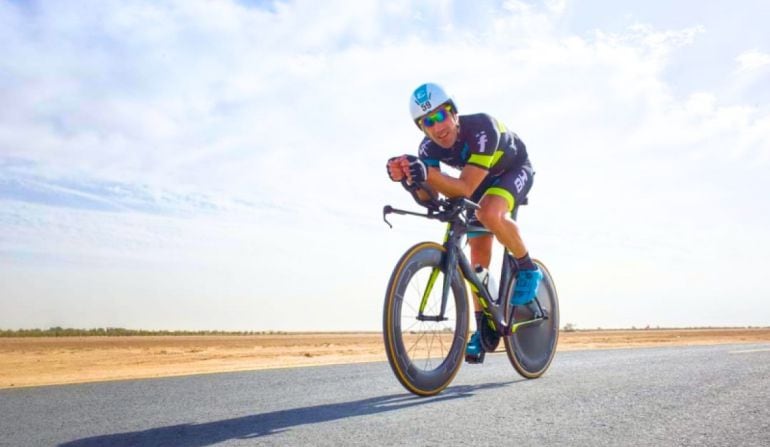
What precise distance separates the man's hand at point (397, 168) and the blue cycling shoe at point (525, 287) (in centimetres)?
211

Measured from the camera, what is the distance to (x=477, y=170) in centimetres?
501

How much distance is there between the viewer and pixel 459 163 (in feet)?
17.9

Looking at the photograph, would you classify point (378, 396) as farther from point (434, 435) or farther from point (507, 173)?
point (507, 173)

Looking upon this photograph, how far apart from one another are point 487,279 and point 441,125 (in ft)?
4.81

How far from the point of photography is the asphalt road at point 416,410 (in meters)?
3.32

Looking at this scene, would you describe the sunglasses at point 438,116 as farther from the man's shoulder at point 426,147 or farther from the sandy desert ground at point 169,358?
the sandy desert ground at point 169,358

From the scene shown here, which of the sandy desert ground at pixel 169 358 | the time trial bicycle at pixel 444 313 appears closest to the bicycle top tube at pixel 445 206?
the time trial bicycle at pixel 444 313

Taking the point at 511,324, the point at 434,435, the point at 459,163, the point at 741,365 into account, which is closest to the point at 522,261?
the point at 511,324

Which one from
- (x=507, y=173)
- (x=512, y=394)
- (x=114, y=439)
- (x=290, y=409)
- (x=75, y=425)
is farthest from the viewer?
(x=507, y=173)

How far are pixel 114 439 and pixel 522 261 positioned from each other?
12.3 ft

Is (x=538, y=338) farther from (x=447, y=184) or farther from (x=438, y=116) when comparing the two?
(x=438, y=116)

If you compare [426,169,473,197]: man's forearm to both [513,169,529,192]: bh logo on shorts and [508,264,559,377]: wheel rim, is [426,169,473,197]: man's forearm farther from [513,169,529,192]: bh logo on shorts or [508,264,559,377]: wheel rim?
[508,264,559,377]: wheel rim

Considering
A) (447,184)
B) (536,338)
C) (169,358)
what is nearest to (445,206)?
(447,184)

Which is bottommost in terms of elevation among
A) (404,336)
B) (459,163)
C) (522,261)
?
(404,336)
